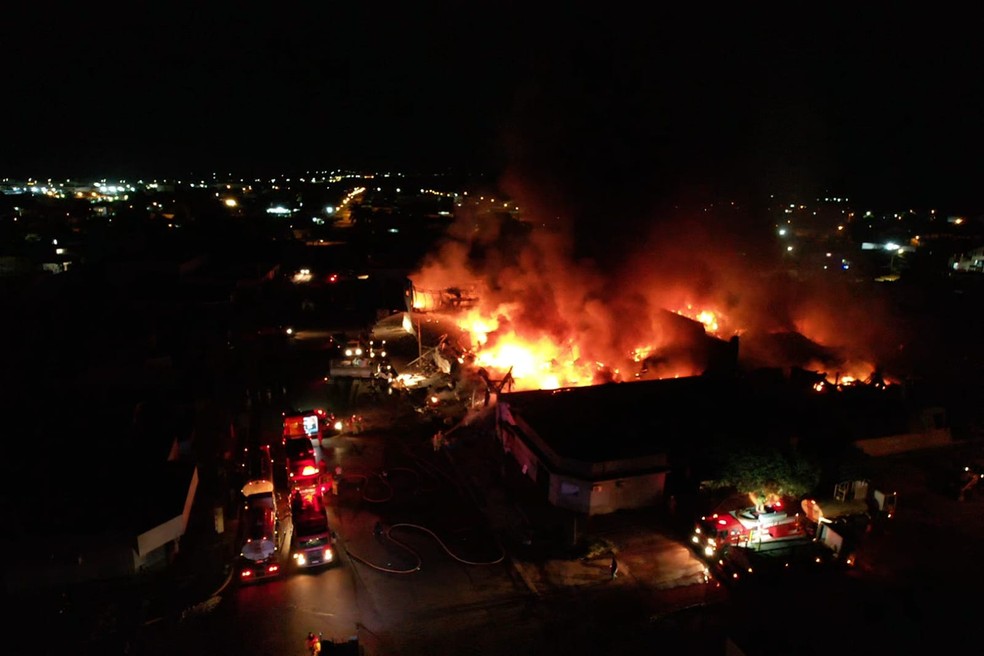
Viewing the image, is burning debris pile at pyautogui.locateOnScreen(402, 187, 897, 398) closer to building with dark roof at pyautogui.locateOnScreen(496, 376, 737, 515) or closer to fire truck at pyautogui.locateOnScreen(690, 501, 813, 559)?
building with dark roof at pyautogui.locateOnScreen(496, 376, 737, 515)

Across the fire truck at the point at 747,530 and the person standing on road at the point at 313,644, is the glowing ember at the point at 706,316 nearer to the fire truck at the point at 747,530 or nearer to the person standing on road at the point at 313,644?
the fire truck at the point at 747,530

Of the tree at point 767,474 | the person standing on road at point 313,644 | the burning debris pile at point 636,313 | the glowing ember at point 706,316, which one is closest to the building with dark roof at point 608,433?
the tree at point 767,474

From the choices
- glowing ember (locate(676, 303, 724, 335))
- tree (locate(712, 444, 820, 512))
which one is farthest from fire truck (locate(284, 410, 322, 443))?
glowing ember (locate(676, 303, 724, 335))

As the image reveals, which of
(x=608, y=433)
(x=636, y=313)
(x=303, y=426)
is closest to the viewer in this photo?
(x=608, y=433)

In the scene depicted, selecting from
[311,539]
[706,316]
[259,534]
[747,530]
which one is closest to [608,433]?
[747,530]

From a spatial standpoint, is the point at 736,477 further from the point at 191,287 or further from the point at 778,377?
the point at 191,287

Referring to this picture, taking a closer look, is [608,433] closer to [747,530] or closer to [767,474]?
[767,474]

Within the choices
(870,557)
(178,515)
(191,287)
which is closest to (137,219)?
(191,287)
